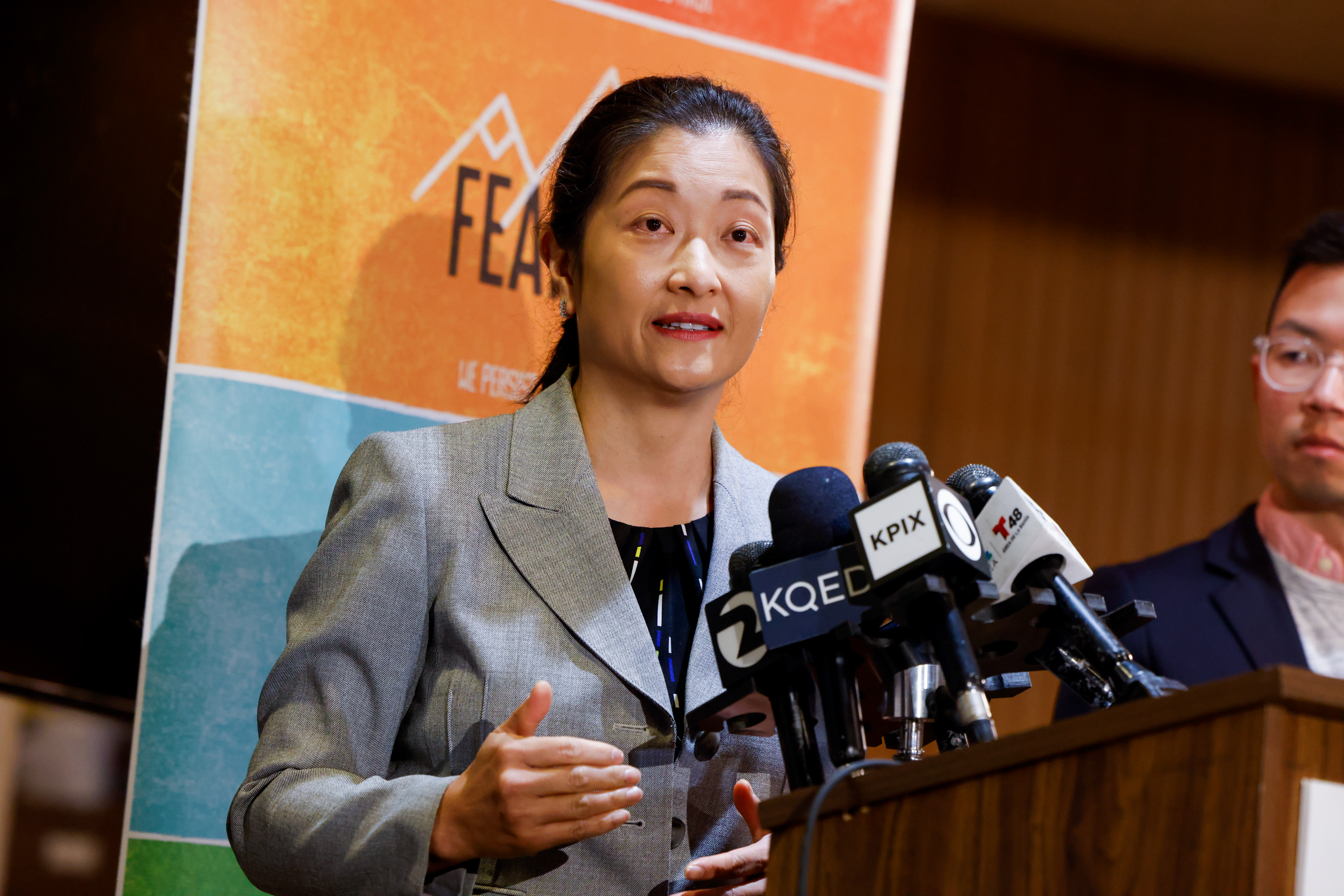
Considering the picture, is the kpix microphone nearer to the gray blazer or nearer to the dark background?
the gray blazer

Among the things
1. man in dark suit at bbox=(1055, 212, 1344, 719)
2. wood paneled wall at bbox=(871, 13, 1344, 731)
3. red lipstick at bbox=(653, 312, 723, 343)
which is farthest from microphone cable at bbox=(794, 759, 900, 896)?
wood paneled wall at bbox=(871, 13, 1344, 731)

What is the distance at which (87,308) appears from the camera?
71.2 inches

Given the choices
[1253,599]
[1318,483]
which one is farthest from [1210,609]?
[1318,483]

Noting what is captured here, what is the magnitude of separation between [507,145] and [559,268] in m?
0.38

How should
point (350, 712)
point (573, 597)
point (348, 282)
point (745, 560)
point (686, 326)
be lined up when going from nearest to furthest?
point (745, 560) < point (350, 712) < point (573, 597) < point (686, 326) < point (348, 282)

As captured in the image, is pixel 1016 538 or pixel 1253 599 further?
pixel 1253 599

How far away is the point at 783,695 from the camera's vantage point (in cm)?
109

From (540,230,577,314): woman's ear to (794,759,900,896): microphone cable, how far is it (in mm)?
882

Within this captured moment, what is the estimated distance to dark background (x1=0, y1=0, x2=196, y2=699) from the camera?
1774 mm

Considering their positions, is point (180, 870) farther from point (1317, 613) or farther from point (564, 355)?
point (1317, 613)

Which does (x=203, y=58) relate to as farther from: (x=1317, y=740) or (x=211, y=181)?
(x=1317, y=740)

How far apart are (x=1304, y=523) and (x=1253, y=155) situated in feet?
10.4

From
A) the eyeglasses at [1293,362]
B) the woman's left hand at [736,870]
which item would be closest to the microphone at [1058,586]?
the woman's left hand at [736,870]

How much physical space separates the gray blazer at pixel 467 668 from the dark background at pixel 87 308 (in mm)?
446
